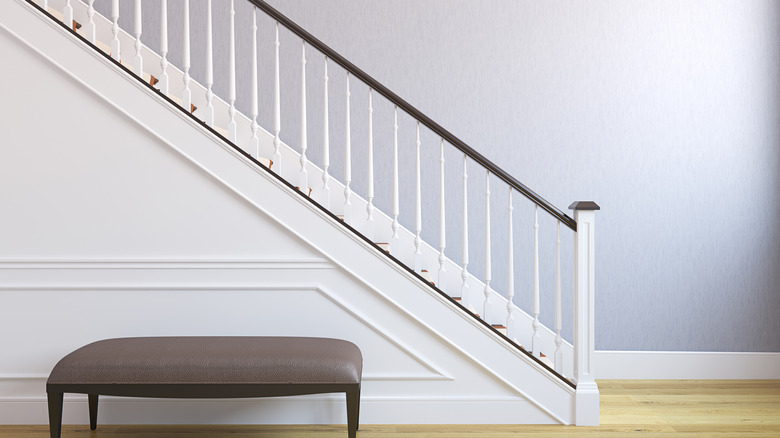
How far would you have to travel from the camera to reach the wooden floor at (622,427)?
2867 mm

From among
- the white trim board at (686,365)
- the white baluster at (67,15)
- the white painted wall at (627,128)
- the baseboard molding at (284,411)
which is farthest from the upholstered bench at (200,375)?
the white trim board at (686,365)

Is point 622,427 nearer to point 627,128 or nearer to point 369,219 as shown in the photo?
point 369,219

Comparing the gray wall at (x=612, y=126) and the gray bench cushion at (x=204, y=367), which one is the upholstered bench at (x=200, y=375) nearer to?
the gray bench cushion at (x=204, y=367)

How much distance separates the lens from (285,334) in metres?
3.02

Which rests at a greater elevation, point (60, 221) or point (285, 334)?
point (60, 221)

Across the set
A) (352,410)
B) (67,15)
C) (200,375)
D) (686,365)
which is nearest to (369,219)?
(352,410)

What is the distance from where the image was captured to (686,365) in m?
4.06

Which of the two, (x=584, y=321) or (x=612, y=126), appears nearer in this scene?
(x=584, y=321)

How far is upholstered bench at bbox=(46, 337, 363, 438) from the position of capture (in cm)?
246

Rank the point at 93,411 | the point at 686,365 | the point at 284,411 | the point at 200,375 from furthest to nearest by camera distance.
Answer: the point at 686,365
the point at 284,411
the point at 93,411
the point at 200,375

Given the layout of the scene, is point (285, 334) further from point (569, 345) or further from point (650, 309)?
point (650, 309)

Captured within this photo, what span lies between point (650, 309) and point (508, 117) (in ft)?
5.21

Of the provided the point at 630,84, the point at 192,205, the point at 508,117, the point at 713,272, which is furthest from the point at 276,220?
the point at 713,272

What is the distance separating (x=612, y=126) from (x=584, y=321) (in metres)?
1.60
